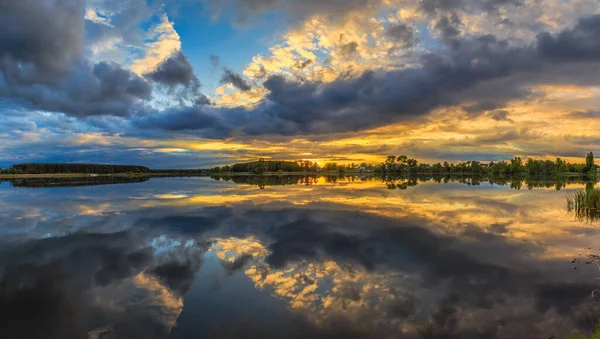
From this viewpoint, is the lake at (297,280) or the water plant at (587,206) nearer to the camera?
the lake at (297,280)

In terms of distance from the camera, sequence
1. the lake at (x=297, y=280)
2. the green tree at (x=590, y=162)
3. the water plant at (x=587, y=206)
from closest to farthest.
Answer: the lake at (x=297, y=280), the water plant at (x=587, y=206), the green tree at (x=590, y=162)

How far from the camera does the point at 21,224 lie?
2156 cm

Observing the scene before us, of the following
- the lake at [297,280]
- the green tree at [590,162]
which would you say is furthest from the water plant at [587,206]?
the green tree at [590,162]

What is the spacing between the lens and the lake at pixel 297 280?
7.94 m

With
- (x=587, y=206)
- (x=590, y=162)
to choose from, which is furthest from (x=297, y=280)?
(x=590, y=162)

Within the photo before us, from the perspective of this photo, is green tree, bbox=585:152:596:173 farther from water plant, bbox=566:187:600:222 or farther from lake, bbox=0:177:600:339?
lake, bbox=0:177:600:339

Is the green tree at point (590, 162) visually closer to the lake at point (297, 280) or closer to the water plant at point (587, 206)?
the water plant at point (587, 206)

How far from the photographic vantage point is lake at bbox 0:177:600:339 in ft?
26.0

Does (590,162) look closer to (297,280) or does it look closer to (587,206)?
(587,206)

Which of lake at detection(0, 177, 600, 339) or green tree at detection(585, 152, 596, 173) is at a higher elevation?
green tree at detection(585, 152, 596, 173)

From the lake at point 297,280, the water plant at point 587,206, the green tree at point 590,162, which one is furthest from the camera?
the green tree at point 590,162

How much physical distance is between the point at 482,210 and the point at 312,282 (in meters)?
23.1

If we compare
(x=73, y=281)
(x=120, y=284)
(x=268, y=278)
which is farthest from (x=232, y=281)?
(x=73, y=281)

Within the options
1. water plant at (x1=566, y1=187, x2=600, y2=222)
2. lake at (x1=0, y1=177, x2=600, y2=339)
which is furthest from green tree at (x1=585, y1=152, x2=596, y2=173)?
lake at (x1=0, y1=177, x2=600, y2=339)
